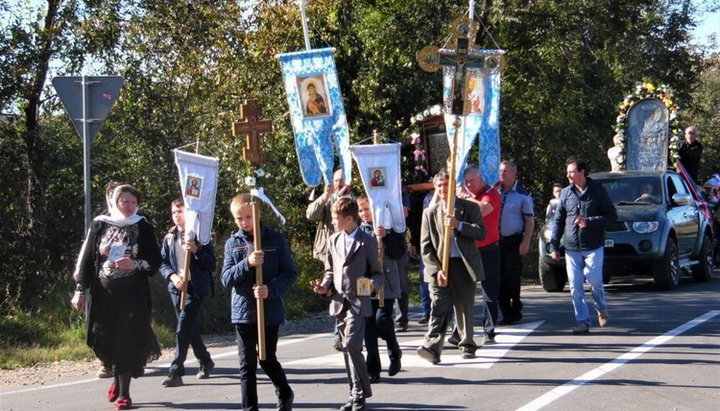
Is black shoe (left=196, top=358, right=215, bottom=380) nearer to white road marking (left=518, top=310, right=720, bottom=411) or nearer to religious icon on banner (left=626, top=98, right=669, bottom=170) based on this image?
white road marking (left=518, top=310, right=720, bottom=411)

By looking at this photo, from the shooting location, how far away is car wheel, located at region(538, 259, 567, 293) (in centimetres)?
1623

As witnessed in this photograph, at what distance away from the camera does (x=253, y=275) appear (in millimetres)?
7555

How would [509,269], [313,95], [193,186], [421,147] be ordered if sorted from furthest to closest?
[421,147]
[509,269]
[313,95]
[193,186]

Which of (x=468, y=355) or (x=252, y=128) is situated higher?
(x=252, y=128)

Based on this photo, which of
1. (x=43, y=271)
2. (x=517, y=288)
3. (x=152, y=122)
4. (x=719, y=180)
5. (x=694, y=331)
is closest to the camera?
(x=694, y=331)

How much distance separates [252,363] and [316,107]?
521 cm

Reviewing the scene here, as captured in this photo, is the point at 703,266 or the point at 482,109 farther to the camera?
the point at 703,266

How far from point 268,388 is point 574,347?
11.0ft

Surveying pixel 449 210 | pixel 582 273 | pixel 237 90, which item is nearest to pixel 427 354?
pixel 449 210

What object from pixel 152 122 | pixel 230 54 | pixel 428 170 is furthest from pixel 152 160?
pixel 428 170

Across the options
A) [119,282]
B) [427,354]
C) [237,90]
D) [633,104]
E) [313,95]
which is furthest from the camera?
[633,104]

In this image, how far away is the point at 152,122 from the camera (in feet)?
52.5

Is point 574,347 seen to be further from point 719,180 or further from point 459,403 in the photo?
point 719,180

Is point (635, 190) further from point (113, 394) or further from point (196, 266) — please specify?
point (113, 394)
